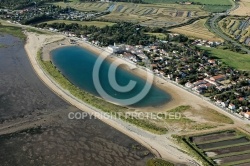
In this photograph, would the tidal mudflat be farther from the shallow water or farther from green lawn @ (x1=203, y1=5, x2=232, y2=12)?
green lawn @ (x1=203, y1=5, x2=232, y2=12)

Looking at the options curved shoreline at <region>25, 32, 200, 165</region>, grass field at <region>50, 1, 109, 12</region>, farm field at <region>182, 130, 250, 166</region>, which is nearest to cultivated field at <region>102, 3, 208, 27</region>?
grass field at <region>50, 1, 109, 12</region>

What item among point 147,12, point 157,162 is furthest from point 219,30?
point 157,162

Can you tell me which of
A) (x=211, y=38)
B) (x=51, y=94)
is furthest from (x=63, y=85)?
(x=211, y=38)

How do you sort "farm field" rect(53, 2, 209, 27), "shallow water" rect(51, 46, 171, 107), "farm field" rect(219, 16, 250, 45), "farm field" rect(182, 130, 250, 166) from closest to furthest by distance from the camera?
"farm field" rect(182, 130, 250, 166), "shallow water" rect(51, 46, 171, 107), "farm field" rect(219, 16, 250, 45), "farm field" rect(53, 2, 209, 27)

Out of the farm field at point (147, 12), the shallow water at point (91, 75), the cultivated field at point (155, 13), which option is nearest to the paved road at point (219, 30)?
the farm field at point (147, 12)

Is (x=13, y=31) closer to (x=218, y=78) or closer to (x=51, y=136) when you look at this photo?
(x=51, y=136)

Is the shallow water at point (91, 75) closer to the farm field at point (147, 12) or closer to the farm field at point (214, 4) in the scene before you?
the farm field at point (147, 12)
